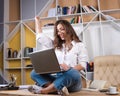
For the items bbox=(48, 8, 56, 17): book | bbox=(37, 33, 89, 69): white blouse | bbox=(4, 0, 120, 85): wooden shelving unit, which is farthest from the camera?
bbox=(48, 8, 56, 17): book

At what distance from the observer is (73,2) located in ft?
13.9

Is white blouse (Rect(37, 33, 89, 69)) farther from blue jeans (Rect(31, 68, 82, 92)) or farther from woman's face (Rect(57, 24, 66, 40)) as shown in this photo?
blue jeans (Rect(31, 68, 82, 92))

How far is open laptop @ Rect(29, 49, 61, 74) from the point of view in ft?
5.76

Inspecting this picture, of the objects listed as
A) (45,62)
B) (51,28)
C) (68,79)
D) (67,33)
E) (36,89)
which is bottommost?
(36,89)

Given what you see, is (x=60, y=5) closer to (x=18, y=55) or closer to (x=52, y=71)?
(x=18, y=55)

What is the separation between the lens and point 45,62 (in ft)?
6.05

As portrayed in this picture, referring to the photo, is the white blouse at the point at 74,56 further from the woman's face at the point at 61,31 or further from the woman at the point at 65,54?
the woman's face at the point at 61,31

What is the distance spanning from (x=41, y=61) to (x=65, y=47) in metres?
0.50

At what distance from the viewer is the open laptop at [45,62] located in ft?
5.76

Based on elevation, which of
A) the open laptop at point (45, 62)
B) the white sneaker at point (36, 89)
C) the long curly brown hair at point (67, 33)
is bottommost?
the white sneaker at point (36, 89)

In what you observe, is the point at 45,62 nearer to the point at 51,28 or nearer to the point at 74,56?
the point at 74,56

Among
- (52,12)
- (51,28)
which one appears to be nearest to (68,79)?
(51,28)

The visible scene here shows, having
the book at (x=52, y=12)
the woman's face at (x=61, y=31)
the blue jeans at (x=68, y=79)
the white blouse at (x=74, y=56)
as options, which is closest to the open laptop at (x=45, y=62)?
the blue jeans at (x=68, y=79)

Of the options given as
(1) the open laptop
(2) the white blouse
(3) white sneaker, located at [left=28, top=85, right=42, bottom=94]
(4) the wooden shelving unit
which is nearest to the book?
(4) the wooden shelving unit
